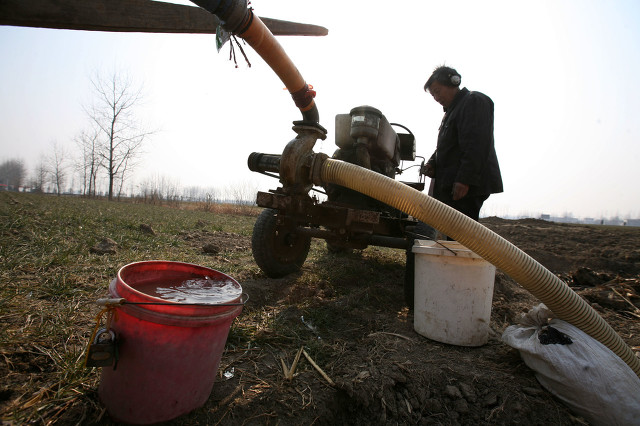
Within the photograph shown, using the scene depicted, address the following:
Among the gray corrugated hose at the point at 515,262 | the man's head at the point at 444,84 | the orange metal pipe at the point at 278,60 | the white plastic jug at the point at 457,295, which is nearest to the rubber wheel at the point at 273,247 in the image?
the orange metal pipe at the point at 278,60

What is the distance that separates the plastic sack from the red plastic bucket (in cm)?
177

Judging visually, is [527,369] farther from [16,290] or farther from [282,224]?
[16,290]

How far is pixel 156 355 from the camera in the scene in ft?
3.90

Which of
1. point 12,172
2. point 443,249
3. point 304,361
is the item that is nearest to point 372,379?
point 304,361

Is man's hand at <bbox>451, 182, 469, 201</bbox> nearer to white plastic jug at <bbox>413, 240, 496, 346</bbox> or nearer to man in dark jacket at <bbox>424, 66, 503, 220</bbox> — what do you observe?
man in dark jacket at <bbox>424, 66, 503, 220</bbox>

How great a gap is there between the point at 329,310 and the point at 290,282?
793mm

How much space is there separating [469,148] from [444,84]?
0.85 metres

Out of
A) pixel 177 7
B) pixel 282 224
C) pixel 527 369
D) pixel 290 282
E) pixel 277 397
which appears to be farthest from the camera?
pixel 290 282

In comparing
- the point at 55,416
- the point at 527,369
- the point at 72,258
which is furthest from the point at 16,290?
the point at 527,369

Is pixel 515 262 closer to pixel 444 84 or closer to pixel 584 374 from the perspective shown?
pixel 584 374

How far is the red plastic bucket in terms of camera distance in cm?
117

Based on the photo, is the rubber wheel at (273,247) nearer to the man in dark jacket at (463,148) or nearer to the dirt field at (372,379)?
the dirt field at (372,379)

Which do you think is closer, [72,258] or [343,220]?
[343,220]

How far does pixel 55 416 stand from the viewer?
1.20m
